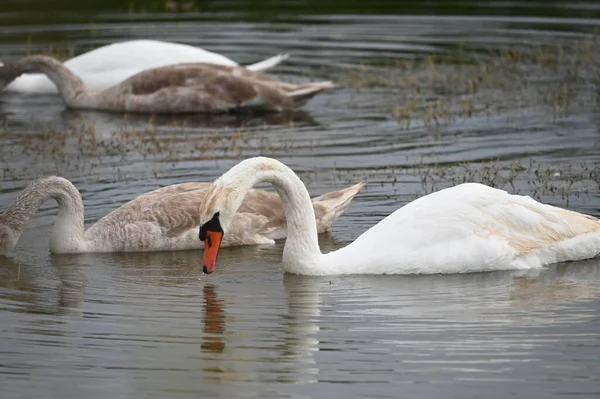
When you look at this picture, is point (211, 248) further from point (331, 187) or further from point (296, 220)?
point (331, 187)

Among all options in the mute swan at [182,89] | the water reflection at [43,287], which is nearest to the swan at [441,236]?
the water reflection at [43,287]

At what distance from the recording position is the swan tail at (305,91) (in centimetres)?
1830

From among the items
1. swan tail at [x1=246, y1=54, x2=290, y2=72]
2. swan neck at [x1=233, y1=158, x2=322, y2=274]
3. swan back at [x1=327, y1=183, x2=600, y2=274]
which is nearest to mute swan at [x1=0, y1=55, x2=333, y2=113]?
swan tail at [x1=246, y1=54, x2=290, y2=72]

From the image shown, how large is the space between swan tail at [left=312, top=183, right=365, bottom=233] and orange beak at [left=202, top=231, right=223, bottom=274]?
2117 mm

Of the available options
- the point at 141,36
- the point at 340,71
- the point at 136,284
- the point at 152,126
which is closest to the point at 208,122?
the point at 152,126

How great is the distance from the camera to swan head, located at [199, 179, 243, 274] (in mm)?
9859

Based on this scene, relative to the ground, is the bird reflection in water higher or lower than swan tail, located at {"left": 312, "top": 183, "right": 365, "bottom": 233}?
lower

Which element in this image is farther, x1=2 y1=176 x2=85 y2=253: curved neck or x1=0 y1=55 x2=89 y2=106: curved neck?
x1=0 y1=55 x2=89 y2=106: curved neck

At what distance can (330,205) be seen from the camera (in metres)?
12.1

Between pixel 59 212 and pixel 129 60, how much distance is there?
8288 millimetres

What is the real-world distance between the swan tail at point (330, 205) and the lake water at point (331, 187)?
7.0 inches

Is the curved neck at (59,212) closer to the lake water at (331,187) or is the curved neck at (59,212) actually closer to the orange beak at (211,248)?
the lake water at (331,187)

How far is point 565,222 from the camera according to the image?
1077cm

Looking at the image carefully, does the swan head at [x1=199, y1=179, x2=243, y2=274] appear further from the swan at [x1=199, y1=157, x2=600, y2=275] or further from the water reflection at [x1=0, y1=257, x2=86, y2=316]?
the water reflection at [x1=0, y1=257, x2=86, y2=316]
